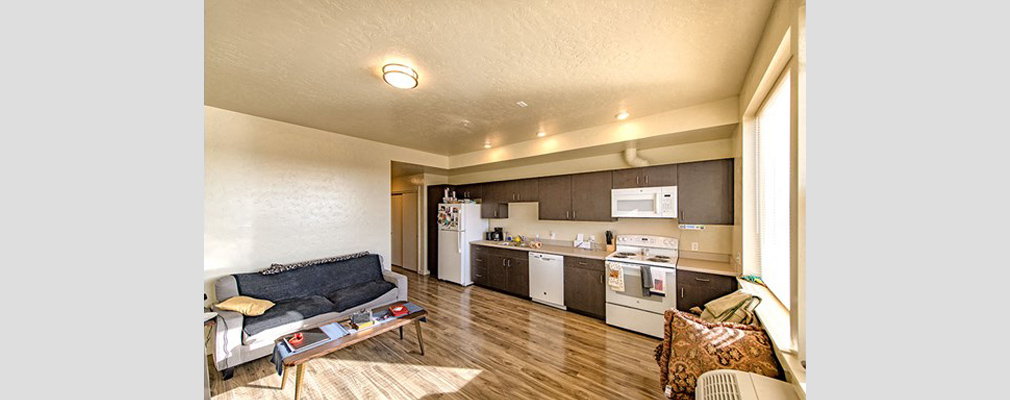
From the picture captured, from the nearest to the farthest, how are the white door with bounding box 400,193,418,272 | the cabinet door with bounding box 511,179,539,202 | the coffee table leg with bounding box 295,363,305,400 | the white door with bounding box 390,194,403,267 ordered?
the coffee table leg with bounding box 295,363,305,400, the cabinet door with bounding box 511,179,539,202, the white door with bounding box 400,193,418,272, the white door with bounding box 390,194,403,267

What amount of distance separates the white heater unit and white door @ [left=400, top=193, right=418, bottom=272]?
17.5 feet

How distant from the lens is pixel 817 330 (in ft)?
3.06

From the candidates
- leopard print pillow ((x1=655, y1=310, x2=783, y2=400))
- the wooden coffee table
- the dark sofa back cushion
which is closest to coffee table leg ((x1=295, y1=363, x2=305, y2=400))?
the wooden coffee table

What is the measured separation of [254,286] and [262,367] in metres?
0.85

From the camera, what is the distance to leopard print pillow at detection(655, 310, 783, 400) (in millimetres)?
1406

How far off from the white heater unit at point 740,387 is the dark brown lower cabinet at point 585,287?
195 centimetres

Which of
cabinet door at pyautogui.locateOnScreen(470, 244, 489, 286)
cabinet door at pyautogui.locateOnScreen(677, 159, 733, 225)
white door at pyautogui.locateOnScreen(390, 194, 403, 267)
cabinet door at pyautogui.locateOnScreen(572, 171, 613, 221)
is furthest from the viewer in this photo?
white door at pyautogui.locateOnScreen(390, 194, 403, 267)

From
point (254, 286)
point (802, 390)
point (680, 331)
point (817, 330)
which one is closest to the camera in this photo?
point (817, 330)

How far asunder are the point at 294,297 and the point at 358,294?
63cm

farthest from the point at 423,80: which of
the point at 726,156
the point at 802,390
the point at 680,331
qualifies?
the point at 726,156

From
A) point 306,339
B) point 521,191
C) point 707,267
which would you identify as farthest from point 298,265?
point 707,267

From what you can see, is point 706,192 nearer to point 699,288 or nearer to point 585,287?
point 699,288

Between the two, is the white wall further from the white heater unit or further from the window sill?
the window sill

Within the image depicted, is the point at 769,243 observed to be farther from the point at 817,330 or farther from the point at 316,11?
the point at 316,11
